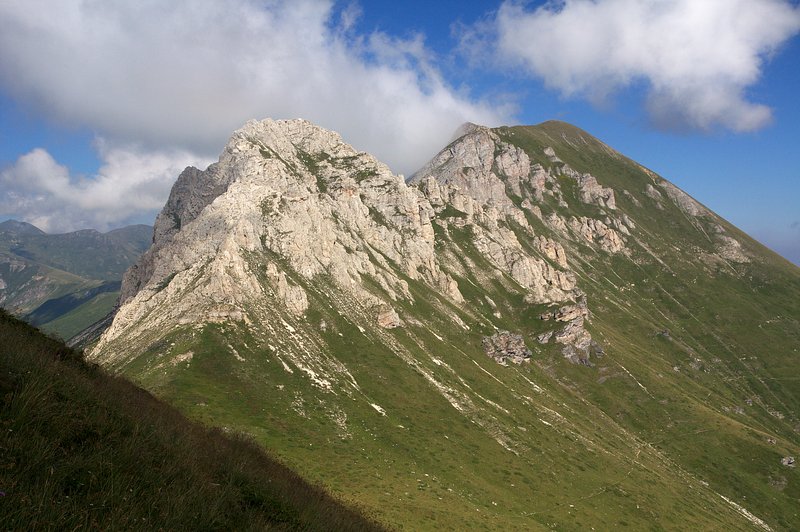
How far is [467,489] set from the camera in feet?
264

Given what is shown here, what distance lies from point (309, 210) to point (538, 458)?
11971 centimetres

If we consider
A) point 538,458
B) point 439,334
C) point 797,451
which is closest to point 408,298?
point 439,334

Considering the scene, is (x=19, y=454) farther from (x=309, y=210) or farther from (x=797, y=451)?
(x=797, y=451)

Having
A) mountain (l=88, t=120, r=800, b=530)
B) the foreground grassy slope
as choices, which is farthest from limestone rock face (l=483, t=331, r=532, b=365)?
the foreground grassy slope

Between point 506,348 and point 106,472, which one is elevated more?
point 506,348

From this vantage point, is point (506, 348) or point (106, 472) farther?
point (506, 348)

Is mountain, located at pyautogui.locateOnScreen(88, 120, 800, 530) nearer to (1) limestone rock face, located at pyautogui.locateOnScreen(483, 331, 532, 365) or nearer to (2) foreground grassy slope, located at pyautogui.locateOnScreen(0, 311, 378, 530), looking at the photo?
(1) limestone rock face, located at pyautogui.locateOnScreen(483, 331, 532, 365)

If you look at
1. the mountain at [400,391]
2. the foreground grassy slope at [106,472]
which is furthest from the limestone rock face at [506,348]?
the foreground grassy slope at [106,472]

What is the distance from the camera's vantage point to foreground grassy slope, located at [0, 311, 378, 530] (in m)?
7.39

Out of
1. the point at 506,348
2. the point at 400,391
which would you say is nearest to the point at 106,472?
the point at 400,391

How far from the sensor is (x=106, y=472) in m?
9.04

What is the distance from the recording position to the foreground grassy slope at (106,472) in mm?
7391

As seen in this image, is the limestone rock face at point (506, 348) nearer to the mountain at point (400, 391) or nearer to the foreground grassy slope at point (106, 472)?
the mountain at point (400, 391)

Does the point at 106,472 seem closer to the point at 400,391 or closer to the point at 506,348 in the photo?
the point at 400,391
